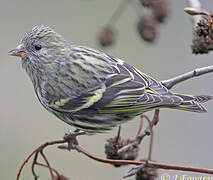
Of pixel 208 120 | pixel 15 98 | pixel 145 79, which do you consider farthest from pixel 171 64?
Answer: pixel 145 79

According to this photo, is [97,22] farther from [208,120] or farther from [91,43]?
[208,120]

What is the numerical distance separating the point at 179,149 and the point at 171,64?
118cm

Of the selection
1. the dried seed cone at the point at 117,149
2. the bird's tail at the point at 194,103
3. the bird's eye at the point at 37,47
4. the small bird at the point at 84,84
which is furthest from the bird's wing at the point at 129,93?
the bird's eye at the point at 37,47

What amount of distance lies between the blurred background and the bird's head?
7.20ft

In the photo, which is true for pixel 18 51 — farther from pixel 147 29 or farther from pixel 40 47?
pixel 147 29

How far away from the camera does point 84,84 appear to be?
13.6 ft

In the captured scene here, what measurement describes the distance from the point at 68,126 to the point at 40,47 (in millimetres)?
2909

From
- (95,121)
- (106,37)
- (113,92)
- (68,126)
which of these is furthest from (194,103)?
(68,126)

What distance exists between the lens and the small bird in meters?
4.11

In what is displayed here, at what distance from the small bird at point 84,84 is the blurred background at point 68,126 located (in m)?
2.19

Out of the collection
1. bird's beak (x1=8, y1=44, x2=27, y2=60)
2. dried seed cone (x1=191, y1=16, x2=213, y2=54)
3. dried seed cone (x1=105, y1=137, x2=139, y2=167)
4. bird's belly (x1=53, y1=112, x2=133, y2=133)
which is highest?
bird's beak (x1=8, y1=44, x2=27, y2=60)

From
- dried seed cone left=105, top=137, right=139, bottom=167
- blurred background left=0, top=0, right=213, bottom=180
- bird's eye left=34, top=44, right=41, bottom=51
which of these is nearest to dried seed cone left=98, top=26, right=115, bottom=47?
bird's eye left=34, top=44, right=41, bottom=51

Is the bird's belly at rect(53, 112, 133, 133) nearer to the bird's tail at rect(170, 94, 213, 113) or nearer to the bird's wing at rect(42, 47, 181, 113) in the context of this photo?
the bird's wing at rect(42, 47, 181, 113)

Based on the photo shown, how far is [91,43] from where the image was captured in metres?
7.77
